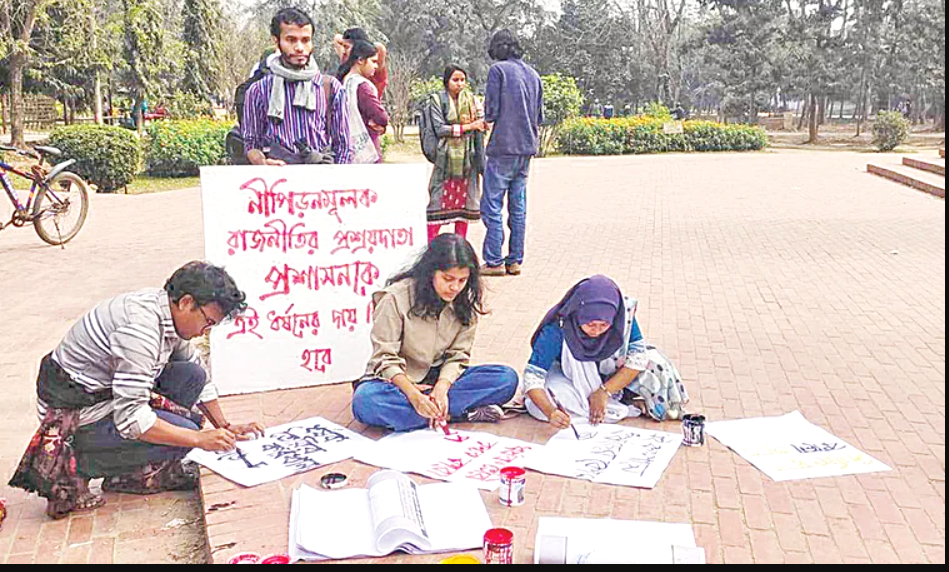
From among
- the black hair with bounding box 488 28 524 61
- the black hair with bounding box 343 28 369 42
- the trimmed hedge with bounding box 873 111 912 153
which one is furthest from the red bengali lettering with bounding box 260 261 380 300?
the trimmed hedge with bounding box 873 111 912 153

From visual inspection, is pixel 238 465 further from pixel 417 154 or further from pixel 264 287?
pixel 417 154

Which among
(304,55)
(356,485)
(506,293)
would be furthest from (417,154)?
(356,485)

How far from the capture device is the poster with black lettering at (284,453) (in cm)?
318

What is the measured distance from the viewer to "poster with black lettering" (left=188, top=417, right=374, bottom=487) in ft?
10.4

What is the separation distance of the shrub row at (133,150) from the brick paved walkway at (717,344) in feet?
3.37

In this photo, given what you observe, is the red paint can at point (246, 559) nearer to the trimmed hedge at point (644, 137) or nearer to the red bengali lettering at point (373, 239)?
the red bengali lettering at point (373, 239)

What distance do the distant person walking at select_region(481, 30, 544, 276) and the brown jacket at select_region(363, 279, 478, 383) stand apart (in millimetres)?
3150

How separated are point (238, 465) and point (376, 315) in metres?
0.83

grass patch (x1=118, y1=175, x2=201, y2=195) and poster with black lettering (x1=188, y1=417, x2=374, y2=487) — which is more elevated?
grass patch (x1=118, y1=175, x2=201, y2=195)

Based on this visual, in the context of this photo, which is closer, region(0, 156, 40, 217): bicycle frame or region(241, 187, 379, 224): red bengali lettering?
region(241, 187, 379, 224): red bengali lettering

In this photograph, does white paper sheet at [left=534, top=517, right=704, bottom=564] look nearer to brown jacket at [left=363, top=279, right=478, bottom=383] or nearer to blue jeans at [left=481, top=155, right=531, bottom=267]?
brown jacket at [left=363, top=279, right=478, bottom=383]

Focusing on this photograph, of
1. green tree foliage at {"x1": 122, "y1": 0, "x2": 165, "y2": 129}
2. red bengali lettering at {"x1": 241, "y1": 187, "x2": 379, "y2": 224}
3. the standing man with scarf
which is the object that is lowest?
red bengali lettering at {"x1": 241, "y1": 187, "x2": 379, "y2": 224}

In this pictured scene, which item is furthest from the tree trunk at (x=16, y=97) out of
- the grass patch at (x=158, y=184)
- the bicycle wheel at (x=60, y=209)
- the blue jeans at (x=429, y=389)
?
the blue jeans at (x=429, y=389)

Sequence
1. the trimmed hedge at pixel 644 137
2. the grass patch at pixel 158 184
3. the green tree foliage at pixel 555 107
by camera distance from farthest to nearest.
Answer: the green tree foliage at pixel 555 107
the trimmed hedge at pixel 644 137
the grass patch at pixel 158 184
